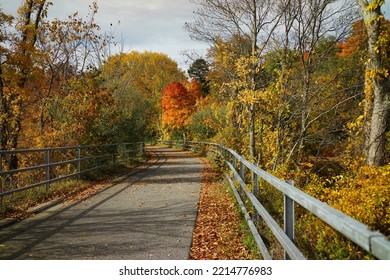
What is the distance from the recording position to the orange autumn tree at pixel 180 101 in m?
44.2

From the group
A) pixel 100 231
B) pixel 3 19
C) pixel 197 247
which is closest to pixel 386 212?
pixel 197 247

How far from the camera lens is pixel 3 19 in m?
11.5

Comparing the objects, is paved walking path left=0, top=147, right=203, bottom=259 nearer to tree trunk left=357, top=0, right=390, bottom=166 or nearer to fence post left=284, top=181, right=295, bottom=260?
fence post left=284, top=181, right=295, bottom=260

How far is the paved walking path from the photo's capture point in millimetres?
4953

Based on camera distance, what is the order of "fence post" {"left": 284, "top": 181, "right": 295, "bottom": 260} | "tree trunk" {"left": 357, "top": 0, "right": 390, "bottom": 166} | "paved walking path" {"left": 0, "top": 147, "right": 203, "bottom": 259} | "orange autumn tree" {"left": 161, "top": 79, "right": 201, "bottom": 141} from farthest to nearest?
1. "orange autumn tree" {"left": 161, "top": 79, "right": 201, "bottom": 141}
2. "tree trunk" {"left": 357, "top": 0, "right": 390, "bottom": 166}
3. "paved walking path" {"left": 0, "top": 147, "right": 203, "bottom": 259}
4. "fence post" {"left": 284, "top": 181, "right": 295, "bottom": 260}

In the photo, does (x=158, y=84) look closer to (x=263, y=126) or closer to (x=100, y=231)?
(x=263, y=126)

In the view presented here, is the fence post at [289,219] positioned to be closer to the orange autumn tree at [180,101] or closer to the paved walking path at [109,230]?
the paved walking path at [109,230]

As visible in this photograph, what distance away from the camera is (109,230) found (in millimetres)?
6105

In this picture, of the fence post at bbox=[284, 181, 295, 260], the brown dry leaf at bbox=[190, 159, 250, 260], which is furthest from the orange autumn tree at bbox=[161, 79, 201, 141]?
the fence post at bbox=[284, 181, 295, 260]

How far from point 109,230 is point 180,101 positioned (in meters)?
39.2

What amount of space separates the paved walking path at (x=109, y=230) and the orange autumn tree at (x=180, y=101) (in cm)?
3467

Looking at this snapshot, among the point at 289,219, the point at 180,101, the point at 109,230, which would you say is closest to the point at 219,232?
the point at 109,230

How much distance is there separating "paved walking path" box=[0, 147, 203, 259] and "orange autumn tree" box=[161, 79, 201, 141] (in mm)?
34672

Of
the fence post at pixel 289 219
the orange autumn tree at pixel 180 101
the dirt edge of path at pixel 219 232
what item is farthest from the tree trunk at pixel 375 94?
the orange autumn tree at pixel 180 101
